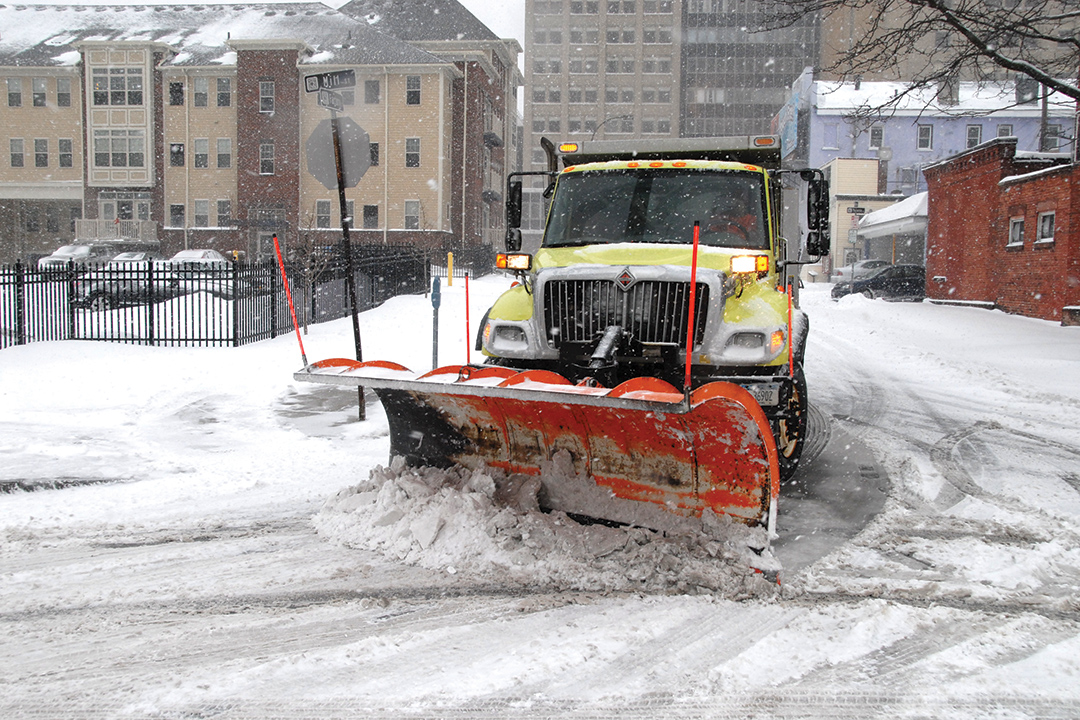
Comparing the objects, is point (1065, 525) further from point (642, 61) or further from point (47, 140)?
point (642, 61)

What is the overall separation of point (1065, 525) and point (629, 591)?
305cm

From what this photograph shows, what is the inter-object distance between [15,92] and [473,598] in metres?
51.5

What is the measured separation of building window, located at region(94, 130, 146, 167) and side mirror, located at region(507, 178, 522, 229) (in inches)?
1670

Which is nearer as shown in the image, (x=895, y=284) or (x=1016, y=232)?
(x=1016, y=232)

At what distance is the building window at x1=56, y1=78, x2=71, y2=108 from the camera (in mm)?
44469

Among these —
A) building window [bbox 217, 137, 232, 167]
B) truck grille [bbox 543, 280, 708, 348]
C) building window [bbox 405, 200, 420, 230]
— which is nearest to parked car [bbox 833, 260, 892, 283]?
building window [bbox 405, 200, 420, 230]

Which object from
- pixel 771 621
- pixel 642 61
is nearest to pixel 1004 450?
pixel 771 621

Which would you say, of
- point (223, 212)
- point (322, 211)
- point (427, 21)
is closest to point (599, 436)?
point (322, 211)

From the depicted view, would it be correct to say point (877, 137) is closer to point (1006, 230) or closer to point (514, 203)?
point (1006, 230)

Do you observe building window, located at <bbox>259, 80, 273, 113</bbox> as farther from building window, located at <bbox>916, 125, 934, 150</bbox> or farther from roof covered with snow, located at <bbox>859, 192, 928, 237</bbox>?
building window, located at <bbox>916, 125, 934, 150</bbox>

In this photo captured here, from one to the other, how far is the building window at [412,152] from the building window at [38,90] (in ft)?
66.7

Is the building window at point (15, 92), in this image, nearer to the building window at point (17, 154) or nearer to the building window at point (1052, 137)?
the building window at point (17, 154)

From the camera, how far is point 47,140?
45.1 m

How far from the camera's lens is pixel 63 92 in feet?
146
